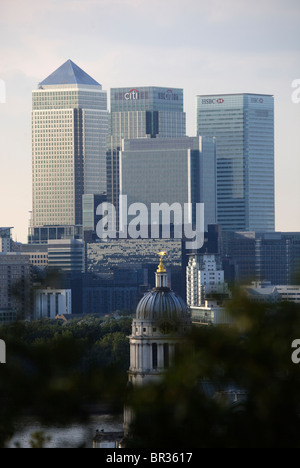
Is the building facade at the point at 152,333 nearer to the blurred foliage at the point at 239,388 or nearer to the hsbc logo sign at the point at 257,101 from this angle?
the blurred foliage at the point at 239,388

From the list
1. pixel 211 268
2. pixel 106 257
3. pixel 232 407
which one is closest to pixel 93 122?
pixel 106 257

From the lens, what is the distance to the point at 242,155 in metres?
122

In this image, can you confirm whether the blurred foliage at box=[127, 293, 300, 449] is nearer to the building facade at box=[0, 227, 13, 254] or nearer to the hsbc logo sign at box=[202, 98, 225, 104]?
the building facade at box=[0, 227, 13, 254]

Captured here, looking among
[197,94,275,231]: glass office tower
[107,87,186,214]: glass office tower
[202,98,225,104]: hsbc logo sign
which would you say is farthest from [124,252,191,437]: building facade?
[202,98,225,104]: hsbc logo sign

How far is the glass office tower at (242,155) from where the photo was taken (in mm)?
120000

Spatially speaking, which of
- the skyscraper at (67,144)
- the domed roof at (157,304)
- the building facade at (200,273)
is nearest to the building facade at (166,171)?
the skyscraper at (67,144)

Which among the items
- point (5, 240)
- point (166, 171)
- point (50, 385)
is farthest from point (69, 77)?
point (50, 385)

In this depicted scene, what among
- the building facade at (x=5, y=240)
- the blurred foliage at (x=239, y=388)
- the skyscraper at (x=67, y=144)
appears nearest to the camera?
the blurred foliage at (x=239, y=388)

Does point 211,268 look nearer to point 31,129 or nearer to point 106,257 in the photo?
point 106,257

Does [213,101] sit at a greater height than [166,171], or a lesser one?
greater

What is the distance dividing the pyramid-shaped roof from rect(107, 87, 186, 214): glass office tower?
2.91 m

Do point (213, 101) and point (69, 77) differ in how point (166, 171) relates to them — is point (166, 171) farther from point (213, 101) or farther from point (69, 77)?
point (69, 77)

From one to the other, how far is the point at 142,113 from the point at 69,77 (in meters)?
6.57
